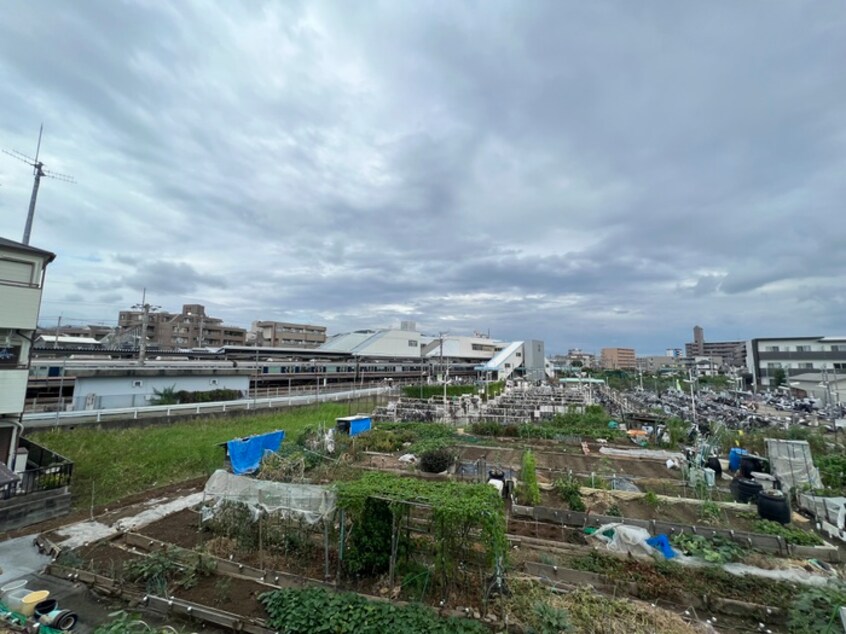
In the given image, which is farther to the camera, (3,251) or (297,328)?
(297,328)

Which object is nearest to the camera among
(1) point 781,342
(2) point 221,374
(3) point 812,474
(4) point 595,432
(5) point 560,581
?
(5) point 560,581

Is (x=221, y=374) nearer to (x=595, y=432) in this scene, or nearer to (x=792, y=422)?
(x=595, y=432)

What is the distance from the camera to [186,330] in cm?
5931

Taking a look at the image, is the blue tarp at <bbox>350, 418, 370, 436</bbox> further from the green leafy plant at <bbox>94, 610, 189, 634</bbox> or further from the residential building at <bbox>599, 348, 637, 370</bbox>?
the residential building at <bbox>599, 348, 637, 370</bbox>

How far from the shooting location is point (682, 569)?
6145mm

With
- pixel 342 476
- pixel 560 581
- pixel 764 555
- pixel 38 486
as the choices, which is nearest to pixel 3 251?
pixel 38 486

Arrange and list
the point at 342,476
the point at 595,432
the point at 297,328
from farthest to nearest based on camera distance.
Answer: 1. the point at 297,328
2. the point at 595,432
3. the point at 342,476

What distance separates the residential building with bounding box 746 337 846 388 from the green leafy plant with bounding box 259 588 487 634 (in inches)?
1980

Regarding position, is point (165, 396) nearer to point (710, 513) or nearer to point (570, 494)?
point (570, 494)

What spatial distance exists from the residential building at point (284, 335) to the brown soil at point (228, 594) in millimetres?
62438

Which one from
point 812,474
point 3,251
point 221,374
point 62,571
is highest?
point 3,251

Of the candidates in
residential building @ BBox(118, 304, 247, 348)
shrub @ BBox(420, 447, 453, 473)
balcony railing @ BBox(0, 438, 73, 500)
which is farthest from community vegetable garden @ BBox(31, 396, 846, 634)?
residential building @ BBox(118, 304, 247, 348)

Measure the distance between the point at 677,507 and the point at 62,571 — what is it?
43.8 ft

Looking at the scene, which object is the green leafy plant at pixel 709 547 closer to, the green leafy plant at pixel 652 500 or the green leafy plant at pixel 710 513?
the green leafy plant at pixel 710 513
